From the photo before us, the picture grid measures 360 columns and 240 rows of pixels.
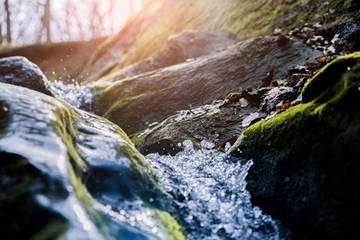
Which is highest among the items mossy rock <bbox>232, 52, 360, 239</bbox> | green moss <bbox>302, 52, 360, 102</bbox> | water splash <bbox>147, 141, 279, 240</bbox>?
green moss <bbox>302, 52, 360, 102</bbox>

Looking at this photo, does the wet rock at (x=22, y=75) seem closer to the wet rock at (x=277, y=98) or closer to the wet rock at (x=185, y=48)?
the wet rock at (x=277, y=98)

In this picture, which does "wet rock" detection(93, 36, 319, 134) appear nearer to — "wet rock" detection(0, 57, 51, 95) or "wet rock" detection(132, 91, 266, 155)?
"wet rock" detection(132, 91, 266, 155)

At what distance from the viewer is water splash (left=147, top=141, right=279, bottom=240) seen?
120 inches

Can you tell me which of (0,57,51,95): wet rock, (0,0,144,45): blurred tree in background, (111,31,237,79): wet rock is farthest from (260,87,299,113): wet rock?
(0,0,144,45): blurred tree in background

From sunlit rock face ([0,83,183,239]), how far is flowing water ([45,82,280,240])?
3.2 inches

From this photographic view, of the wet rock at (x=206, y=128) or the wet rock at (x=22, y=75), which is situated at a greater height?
the wet rock at (x=22, y=75)

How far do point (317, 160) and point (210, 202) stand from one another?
0.96 metres

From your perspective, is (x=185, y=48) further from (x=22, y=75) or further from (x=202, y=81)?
(x=22, y=75)

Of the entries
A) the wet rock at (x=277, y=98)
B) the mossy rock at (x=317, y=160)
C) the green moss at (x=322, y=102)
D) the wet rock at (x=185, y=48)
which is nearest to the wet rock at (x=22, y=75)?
the wet rock at (x=277, y=98)

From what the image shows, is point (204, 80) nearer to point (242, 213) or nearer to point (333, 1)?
point (333, 1)

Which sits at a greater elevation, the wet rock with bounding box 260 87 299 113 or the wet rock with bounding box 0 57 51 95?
the wet rock with bounding box 0 57 51 95

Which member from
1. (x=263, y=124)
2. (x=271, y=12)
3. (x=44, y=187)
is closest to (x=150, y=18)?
(x=271, y=12)

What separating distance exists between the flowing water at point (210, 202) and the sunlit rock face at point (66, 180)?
0.08m

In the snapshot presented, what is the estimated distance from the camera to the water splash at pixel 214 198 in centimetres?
305
